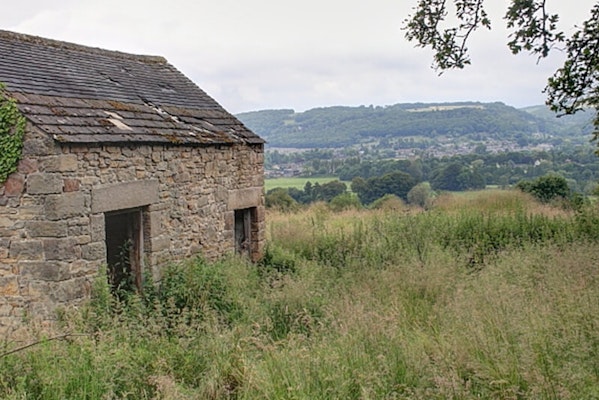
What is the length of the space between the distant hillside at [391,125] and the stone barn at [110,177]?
56.6m

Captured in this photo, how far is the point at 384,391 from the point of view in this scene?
4.81 meters

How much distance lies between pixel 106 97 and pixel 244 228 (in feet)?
13.2

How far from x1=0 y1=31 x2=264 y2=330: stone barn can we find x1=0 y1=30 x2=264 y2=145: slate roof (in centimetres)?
3

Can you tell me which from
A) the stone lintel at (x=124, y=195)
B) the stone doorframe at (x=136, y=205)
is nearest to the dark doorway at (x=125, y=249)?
the stone doorframe at (x=136, y=205)

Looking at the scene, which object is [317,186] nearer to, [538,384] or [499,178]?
[499,178]

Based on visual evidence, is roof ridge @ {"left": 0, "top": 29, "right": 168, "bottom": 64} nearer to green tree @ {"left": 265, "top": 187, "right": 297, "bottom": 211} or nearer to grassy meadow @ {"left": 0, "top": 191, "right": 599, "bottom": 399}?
grassy meadow @ {"left": 0, "top": 191, "right": 599, "bottom": 399}

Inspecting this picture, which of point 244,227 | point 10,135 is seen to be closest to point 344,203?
point 244,227

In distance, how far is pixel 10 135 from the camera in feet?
23.9

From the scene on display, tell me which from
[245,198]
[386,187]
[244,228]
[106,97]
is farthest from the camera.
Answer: [386,187]

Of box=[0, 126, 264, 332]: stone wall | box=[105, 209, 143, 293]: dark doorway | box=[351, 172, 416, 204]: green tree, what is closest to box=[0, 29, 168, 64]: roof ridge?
box=[0, 126, 264, 332]: stone wall

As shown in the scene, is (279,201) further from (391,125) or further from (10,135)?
(391,125)

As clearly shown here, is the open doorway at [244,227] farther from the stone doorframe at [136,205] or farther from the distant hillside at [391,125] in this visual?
the distant hillside at [391,125]

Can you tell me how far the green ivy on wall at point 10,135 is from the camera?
7.23 metres

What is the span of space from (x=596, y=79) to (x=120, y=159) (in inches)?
262
